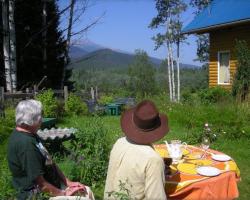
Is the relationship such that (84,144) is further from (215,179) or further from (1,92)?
(1,92)

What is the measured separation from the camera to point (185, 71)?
67.4 meters

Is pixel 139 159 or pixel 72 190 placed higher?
pixel 139 159

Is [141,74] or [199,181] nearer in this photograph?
[199,181]

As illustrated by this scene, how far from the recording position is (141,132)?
3.22 metres

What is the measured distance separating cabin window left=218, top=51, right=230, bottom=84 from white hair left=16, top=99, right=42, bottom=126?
49.3 ft

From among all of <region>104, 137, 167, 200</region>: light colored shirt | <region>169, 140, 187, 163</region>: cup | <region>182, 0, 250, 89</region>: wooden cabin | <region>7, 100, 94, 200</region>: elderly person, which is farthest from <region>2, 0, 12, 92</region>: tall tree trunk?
<region>104, 137, 167, 200</region>: light colored shirt

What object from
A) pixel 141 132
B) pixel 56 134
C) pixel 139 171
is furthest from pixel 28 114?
pixel 56 134

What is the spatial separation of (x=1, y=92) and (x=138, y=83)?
37.1 metres

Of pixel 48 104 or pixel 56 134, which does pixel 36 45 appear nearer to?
pixel 48 104

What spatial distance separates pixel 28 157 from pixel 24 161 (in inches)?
2.0

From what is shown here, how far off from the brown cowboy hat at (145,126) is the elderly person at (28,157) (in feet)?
2.67

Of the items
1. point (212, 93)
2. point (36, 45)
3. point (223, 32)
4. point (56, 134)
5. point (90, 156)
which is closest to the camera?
point (90, 156)

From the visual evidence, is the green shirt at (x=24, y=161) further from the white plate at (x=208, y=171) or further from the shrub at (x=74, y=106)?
the shrub at (x=74, y=106)

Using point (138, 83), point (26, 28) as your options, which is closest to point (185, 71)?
point (138, 83)
